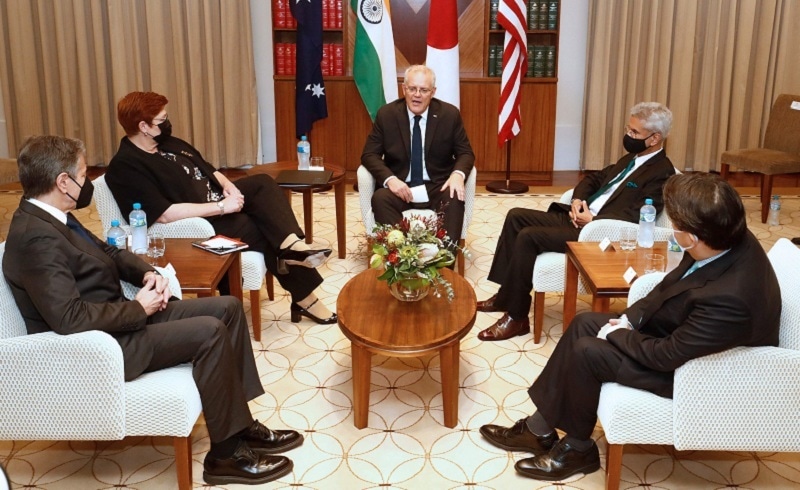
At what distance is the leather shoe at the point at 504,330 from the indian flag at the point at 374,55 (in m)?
3.21

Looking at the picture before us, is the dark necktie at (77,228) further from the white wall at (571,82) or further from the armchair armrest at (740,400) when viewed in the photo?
the white wall at (571,82)

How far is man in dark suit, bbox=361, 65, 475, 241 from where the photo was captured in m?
5.07

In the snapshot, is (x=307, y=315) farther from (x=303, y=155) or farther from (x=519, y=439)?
(x=519, y=439)

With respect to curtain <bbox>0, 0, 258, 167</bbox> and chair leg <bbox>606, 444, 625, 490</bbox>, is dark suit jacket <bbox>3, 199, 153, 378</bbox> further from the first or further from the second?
curtain <bbox>0, 0, 258, 167</bbox>

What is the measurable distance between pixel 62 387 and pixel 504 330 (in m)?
2.34

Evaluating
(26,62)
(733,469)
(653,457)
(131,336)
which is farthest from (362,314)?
(26,62)

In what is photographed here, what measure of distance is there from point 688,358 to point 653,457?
30.9 inches

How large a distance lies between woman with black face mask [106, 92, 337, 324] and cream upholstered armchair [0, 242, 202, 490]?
1.44m

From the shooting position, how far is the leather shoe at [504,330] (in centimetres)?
431

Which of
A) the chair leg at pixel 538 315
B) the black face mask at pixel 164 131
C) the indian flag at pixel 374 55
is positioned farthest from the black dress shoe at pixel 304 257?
the indian flag at pixel 374 55

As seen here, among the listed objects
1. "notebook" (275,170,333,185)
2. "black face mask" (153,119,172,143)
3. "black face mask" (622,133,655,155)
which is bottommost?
"notebook" (275,170,333,185)

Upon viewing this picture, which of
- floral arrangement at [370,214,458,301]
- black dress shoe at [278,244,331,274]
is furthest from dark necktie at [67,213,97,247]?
black dress shoe at [278,244,331,274]

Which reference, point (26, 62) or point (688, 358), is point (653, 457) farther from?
point (26, 62)

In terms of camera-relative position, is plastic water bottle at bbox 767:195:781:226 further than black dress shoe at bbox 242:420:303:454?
Yes
